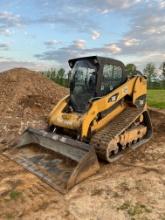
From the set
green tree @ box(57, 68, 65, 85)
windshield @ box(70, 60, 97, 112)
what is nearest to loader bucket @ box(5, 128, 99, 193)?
windshield @ box(70, 60, 97, 112)

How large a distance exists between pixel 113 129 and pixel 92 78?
4.57 ft

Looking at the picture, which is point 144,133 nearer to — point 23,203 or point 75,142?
point 75,142

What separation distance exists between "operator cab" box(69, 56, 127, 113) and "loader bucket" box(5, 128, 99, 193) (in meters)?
1.15

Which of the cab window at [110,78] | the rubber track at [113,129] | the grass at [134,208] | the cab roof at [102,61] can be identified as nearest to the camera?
the grass at [134,208]

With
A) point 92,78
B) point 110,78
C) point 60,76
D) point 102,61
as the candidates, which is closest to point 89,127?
point 92,78

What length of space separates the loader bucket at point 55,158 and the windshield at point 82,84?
112cm

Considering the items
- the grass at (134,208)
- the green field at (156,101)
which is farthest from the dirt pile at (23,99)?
the grass at (134,208)

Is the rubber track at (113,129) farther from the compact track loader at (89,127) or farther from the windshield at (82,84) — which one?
the windshield at (82,84)

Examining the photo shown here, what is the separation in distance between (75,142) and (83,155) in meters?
0.39

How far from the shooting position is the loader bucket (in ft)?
20.4

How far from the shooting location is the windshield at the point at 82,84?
8.02 m

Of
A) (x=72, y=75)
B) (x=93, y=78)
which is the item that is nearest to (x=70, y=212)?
(x=93, y=78)

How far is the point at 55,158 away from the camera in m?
7.40

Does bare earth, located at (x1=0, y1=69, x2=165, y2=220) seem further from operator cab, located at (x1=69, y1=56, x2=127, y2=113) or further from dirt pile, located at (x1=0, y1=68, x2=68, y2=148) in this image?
dirt pile, located at (x1=0, y1=68, x2=68, y2=148)
